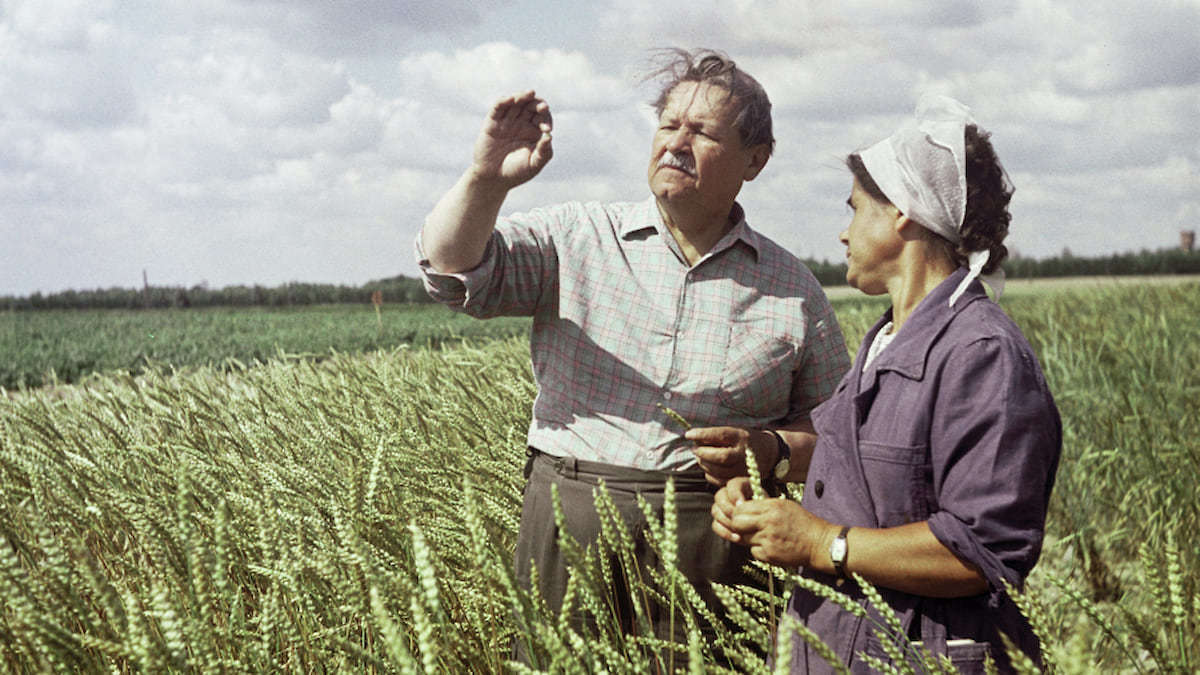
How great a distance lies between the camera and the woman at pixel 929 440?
1.38 metres

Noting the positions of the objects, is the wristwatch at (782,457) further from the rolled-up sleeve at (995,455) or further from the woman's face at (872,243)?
the rolled-up sleeve at (995,455)

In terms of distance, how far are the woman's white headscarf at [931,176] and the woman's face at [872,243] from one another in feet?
0.13

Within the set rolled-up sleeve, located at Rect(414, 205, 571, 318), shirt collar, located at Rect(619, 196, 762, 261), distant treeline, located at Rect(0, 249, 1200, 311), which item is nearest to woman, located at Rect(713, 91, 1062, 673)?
shirt collar, located at Rect(619, 196, 762, 261)

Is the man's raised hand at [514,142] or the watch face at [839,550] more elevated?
the man's raised hand at [514,142]

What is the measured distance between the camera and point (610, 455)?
2.16 meters

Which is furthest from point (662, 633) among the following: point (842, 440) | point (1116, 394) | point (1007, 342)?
point (1116, 394)

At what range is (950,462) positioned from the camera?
4.72ft

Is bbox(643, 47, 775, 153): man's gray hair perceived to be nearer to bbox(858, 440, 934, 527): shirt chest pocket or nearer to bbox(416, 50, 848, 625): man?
bbox(416, 50, 848, 625): man

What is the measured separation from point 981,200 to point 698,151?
73 cm

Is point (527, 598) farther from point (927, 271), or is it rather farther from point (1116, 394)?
point (1116, 394)

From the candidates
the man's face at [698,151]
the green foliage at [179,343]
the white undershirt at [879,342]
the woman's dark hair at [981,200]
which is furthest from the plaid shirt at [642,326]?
the green foliage at [179,343]

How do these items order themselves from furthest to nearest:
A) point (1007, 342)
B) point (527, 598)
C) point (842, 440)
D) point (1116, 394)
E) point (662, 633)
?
point (1116, 394) < point (662, 633) < point (842, 440) < point (1007, 342) < point (527, 598)

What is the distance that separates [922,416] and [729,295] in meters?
0.83

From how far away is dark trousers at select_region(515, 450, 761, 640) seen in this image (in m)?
2.12
